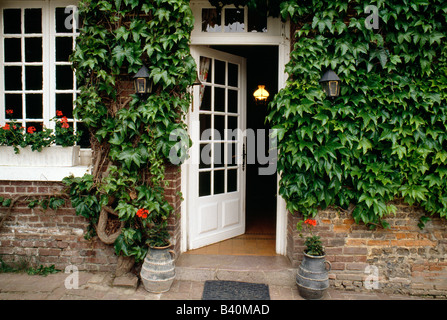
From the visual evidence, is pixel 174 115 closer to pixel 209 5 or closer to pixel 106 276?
pixel 209 5

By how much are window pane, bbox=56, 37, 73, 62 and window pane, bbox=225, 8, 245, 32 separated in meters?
1.85

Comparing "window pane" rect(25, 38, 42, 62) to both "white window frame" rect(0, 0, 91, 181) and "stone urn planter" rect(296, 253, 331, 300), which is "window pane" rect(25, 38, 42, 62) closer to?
"white window frame" rect(0, 0, 91, 181)

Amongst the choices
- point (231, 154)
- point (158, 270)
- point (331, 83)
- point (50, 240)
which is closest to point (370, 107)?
point (331, 83)

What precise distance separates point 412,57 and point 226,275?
294 cm

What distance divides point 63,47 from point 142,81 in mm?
1340

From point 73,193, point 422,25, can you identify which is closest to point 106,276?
point 73,193

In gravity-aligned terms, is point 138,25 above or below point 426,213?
above

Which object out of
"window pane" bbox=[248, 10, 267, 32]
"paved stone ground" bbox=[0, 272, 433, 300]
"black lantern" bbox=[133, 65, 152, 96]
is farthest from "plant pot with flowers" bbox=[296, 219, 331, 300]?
"window pane" bbox=[248, 10, 267, 32]

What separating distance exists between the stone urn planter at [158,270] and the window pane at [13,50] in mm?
2793

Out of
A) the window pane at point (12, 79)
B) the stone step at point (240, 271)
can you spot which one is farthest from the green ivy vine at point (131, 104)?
the window pane at point (12, 79)

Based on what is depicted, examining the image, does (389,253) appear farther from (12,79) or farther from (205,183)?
(12,79)

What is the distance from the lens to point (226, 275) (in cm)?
346

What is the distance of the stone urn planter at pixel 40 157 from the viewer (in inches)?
139

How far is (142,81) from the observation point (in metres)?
3.20
